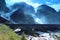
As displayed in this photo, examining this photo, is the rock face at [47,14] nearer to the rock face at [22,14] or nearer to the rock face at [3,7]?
the rock face at [22,14]

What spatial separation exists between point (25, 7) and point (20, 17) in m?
0.24

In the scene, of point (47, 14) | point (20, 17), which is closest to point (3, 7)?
point (20, 17)

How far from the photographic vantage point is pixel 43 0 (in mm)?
6156

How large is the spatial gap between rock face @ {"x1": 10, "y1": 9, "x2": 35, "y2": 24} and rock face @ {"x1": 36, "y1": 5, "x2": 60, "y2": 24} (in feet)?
0.66

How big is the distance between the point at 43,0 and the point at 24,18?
55cm

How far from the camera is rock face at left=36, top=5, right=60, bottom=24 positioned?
613 centimetres

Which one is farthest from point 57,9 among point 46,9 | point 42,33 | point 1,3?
point 1,3

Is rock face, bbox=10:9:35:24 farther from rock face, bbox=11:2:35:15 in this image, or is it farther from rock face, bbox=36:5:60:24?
rock face, bbox=36:5:60:24

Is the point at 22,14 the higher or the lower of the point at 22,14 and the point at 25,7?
the lower

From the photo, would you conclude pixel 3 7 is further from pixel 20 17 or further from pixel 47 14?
pixel 47 14

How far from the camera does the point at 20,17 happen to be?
6.09 m

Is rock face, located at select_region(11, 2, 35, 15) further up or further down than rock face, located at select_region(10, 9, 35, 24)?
further up

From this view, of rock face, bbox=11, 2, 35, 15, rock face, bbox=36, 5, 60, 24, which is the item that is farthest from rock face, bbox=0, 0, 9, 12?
rock face, bbox=36, 5, 60, 24

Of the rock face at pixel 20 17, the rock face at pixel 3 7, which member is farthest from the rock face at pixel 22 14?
the rock face at pixel 3 7
